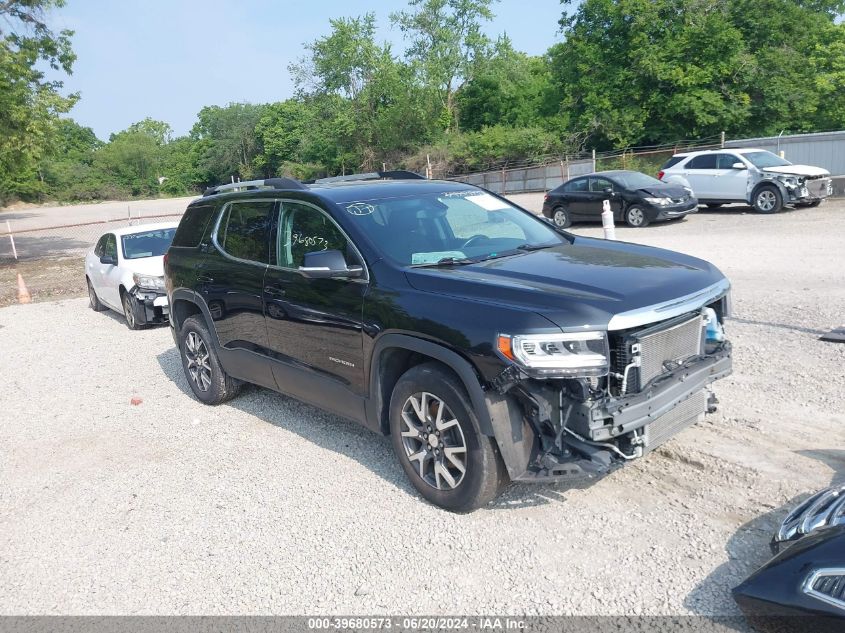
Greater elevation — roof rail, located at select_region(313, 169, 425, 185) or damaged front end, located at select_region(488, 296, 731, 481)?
roof rail, located at select_region(313, 169, 425, 185)

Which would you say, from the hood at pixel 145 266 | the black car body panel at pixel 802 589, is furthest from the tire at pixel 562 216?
the black car body panel at pixel 802 589

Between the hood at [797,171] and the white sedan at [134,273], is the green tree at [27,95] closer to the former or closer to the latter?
the white sedan at [134,273]

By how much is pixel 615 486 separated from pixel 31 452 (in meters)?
4.75

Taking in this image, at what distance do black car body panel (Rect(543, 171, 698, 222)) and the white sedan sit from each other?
456 inches

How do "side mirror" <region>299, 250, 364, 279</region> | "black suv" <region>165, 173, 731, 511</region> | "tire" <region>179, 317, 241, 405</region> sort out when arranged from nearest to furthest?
"black suv" <region>165, 173, 731, 511</region> → "side mirror" <region>299, 250, 364, 279</region> → "tire" <region>179, 317, 241, 405</region>

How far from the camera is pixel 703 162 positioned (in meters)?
19.9

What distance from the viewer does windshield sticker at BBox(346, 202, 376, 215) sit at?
5030mm

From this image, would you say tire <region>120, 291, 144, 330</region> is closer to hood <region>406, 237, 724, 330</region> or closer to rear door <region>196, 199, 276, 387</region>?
rear door <region>196, 199, 276, 387</region>

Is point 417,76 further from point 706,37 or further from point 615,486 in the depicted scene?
point 615,486

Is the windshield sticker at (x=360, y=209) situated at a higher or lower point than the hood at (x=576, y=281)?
higher

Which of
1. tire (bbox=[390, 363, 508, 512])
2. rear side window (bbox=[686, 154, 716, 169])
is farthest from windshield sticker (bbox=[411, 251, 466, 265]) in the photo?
rear side window (bbox=[686, 154, 716, 169])

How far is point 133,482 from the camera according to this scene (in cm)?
527

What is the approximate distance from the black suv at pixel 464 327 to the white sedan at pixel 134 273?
525 centimetres

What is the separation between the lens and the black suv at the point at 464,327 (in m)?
3.73
